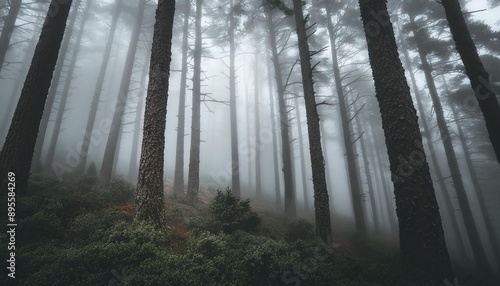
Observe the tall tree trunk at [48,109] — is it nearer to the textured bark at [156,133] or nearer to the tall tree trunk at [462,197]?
the textured bark at [156,133]

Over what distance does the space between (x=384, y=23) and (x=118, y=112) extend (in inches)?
537

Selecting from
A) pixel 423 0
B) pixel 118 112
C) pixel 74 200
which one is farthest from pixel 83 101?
pixel 423 0

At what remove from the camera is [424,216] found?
4164 mm

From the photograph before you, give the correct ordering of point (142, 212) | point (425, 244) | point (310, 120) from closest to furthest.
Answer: point (425, 244) → point (142, 212) → point (310, 120)

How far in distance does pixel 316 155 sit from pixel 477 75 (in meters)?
4.75

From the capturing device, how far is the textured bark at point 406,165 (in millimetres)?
4035

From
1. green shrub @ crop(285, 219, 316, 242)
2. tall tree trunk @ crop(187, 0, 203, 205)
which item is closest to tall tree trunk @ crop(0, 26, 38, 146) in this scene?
tall tree trunk @ crop(187, 0, 203, 205)

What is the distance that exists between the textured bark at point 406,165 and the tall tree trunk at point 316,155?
7.98 feet

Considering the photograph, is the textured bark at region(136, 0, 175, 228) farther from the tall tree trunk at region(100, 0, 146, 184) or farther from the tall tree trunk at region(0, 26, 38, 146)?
the tall tree trunk at region(0, 26, 38, 146)

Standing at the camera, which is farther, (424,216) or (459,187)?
(459,187)

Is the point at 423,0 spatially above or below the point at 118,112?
above

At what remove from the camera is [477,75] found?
21.1 feet

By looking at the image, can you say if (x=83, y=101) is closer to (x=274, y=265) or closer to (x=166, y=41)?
(x=166, y=41)

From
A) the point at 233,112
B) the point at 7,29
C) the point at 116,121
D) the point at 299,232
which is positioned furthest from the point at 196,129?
the point at 7,29
